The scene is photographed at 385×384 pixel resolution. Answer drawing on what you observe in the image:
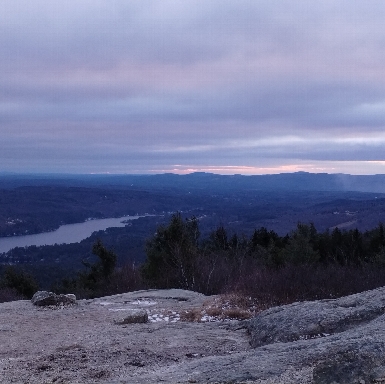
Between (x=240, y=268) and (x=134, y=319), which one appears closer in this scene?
(x=134, y=319)

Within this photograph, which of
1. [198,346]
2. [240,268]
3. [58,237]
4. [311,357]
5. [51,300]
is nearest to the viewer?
[311,357]

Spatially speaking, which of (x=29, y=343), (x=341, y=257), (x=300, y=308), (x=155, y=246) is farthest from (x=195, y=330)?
(x=341, y=257)

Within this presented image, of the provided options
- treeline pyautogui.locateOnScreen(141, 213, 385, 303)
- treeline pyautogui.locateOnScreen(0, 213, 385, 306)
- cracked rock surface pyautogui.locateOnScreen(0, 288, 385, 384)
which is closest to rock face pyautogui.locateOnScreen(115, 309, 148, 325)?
cracked rock surface pyautogui.locateOnScreen(0, 288, 385, 384)

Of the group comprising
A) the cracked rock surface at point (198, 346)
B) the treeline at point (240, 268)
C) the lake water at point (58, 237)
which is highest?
the cracked rock surface at point (198, 346)

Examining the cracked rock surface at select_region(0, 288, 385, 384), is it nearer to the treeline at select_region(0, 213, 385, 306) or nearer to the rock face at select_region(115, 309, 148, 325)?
the rock face at select_region(115, 309, 148, 325)

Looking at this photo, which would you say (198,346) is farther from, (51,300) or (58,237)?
(58,237)

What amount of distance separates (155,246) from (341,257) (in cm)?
1234

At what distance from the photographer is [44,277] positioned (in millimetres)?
46969

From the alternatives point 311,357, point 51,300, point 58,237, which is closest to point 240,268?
point 51,300

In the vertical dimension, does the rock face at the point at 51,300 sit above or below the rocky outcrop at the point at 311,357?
below

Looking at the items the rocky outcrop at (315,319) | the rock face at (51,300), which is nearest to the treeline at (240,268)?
the rocky outcrop at (315,319)

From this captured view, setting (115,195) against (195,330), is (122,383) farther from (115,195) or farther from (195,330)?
(115,195)

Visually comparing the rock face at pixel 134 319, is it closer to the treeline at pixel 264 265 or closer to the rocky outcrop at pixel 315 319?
the rocky outcrop at pixel 315 319

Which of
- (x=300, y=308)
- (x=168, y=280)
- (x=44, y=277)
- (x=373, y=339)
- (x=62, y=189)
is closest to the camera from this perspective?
(x=373, y=339)
